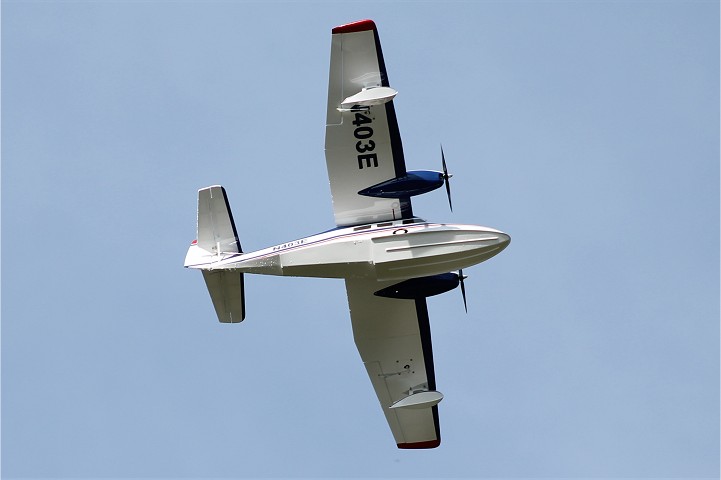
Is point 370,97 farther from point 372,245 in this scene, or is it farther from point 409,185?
point 372,245

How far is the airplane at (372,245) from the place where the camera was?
35594mm

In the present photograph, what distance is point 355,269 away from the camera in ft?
119

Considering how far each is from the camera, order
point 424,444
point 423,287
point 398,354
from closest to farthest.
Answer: point 423,287 < point 398,354 < point 424,444

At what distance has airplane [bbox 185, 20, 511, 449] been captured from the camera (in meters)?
35.6

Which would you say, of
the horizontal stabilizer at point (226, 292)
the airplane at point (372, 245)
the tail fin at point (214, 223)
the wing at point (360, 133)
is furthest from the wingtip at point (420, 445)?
the tail fin at point (214, 223)

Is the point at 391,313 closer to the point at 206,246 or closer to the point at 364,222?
the point at 364,222

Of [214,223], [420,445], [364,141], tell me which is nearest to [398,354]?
[420,445]

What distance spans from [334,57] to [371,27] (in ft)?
5.07

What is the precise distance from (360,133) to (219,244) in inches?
259

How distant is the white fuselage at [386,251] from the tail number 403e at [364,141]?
2.20 m

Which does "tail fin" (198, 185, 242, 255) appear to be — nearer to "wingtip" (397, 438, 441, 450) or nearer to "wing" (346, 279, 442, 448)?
"wing" (346, 279, 442, 448)

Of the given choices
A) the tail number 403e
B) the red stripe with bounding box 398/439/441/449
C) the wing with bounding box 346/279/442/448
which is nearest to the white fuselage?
the tail number 403e

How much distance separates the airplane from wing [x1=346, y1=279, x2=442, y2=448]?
0.04 meters

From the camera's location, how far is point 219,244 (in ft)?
127
